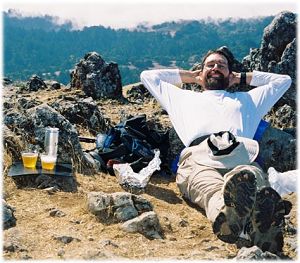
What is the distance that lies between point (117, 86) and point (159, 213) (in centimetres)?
1076

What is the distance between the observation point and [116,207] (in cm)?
580

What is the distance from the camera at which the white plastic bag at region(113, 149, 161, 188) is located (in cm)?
701

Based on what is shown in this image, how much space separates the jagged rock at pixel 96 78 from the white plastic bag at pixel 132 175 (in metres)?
9.21

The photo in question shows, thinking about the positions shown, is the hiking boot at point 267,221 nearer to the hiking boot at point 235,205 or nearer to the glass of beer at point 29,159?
the hiking boot at point 235,205

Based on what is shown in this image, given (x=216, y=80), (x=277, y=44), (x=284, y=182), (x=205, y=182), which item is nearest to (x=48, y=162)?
(x=205, y=182)

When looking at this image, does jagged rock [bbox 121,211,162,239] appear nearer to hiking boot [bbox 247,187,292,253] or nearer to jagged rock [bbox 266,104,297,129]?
hiking boot [bbox 247,187,292,253]

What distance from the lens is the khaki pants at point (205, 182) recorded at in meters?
5.68

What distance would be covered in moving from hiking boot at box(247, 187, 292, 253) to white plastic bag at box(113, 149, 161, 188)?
85.6 inches

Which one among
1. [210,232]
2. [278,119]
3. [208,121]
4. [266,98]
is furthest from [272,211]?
[278,119]

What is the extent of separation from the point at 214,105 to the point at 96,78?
30.7 ft

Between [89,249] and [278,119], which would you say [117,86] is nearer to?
[278,119]

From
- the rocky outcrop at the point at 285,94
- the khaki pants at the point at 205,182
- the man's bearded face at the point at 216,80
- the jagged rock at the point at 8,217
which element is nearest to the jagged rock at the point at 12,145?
the jagged rock at the point at 8,217

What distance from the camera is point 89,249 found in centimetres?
495

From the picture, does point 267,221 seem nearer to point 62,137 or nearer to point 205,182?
point 205,182
